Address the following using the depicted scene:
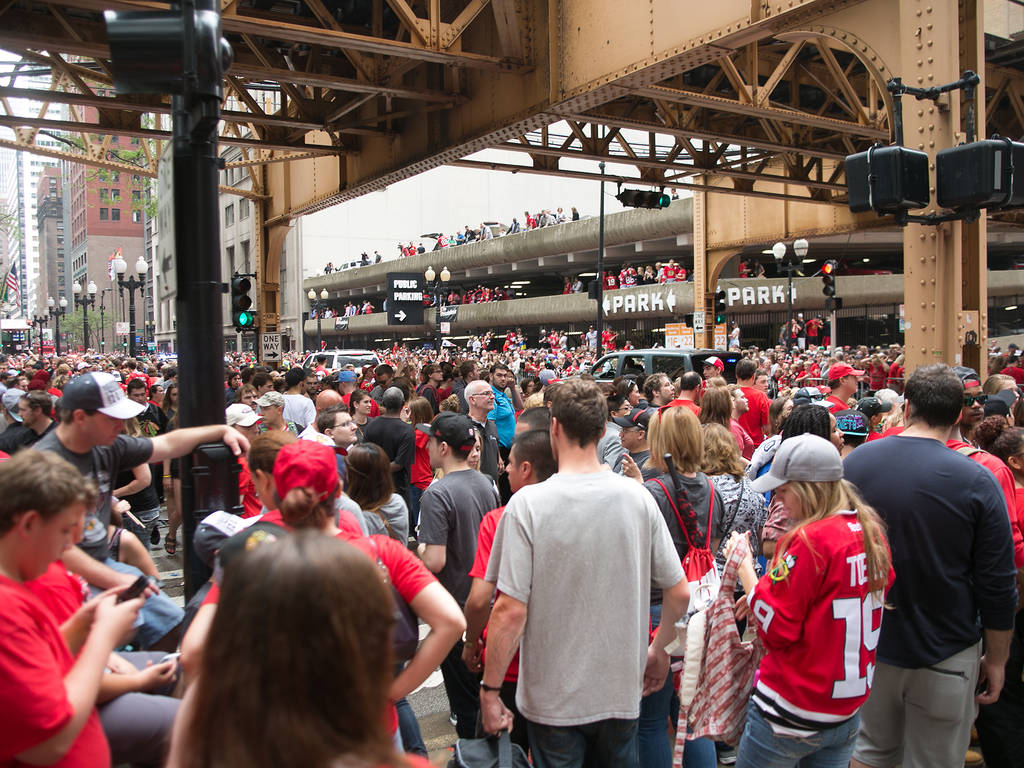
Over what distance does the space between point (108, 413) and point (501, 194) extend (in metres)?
68.6

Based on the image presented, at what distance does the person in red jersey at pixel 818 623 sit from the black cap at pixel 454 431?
6.62 ft

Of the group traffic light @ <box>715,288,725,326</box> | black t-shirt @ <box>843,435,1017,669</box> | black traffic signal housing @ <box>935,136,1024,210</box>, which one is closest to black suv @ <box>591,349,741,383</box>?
traffic light @ <box>715,288,725,326</box>

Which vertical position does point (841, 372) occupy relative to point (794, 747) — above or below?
above

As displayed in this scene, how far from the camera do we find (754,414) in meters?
9.36

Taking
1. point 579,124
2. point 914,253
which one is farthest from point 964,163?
point 579,124

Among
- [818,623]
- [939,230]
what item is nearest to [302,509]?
[818,623]

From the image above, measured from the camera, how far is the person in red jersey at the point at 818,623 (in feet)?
10.4

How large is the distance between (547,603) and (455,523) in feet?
5.49

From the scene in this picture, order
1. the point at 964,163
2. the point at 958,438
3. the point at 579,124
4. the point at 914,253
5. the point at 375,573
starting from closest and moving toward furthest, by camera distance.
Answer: the point at 375,573 → the point at 958,438 → the point at 964,163 → the point at 914,253 → the point at 579,124

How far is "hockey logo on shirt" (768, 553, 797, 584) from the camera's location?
3.20 metres

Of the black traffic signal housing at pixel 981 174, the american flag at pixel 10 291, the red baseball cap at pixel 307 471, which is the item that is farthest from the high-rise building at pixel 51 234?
the red baseball cap at pixel 307 471

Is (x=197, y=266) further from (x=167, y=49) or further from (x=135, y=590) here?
(x=135, y=590)

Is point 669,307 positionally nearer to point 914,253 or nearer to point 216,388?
point 914,253

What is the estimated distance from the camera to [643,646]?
329 cm
